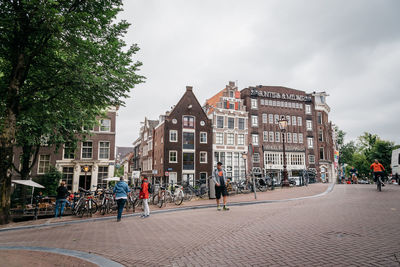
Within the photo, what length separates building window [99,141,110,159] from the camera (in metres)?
29.2

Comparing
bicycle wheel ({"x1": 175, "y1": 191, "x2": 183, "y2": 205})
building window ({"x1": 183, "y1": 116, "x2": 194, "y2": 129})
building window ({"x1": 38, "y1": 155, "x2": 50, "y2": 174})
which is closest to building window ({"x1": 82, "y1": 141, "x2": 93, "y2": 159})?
building window ({"x1": 38, "y1": 155, "x2": 50, "y2": 174})

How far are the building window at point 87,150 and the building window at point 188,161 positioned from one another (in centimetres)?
1284

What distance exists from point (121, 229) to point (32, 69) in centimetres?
823

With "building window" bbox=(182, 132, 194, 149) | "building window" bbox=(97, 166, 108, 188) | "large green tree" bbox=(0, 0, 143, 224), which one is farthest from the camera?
"building window" bbox=(182, 132, 194, 149)

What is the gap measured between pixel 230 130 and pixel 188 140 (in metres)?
7.22

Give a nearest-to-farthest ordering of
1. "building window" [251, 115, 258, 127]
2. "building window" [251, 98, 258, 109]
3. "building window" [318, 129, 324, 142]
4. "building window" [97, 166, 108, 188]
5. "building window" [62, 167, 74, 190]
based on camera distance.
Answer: "building window" [62, 167, 74, 190], "building window" [97, 166, 108, 188], "building window" [251, 115, 258, 127], "building window" [251, 98, 258, 109], "building window" [318, 129, 324, 142]

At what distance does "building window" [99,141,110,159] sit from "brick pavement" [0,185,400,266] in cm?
2182

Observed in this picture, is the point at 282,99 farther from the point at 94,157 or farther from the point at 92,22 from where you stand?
the point at 92,22

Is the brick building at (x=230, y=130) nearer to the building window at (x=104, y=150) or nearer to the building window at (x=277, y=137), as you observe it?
the building window at (x=277, y=137)

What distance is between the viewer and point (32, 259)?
16.4ft

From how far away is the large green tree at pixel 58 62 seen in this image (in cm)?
955

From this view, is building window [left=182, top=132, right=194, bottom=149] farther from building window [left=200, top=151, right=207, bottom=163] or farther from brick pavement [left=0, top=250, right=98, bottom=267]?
brick pavement [left=0, top=250, right=98, bottom=267]

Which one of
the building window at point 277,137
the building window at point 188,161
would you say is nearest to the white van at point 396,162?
the building window at point 277,137

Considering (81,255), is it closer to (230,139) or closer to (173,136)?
(173,136)
